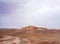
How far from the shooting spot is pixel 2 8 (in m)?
2.81

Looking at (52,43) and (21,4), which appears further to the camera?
(21,4)

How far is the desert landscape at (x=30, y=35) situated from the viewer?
8.66 feet

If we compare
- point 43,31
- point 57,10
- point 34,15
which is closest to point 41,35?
point 43,31

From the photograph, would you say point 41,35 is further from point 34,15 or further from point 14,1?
point 14,1

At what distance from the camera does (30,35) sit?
2.69 meters

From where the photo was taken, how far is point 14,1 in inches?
111

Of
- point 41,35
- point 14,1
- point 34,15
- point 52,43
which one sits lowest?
point 52,43

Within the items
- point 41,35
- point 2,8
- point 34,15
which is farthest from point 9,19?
point 41,35

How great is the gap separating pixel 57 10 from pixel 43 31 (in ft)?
1.90

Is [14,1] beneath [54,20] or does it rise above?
above

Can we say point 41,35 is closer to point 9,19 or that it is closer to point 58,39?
point 58,39

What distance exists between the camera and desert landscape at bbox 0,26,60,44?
264cm

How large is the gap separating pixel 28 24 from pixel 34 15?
0.25 metres

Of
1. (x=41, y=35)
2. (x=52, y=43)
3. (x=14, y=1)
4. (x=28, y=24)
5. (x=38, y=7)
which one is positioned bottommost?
(x=52, y=43)
